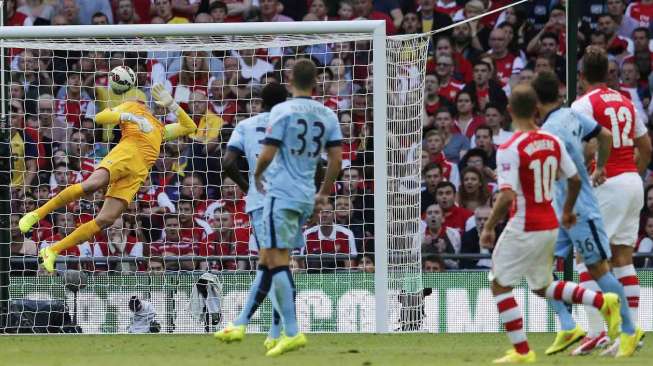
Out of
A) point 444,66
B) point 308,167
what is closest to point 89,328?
point 308,167

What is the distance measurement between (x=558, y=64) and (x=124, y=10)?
547cm

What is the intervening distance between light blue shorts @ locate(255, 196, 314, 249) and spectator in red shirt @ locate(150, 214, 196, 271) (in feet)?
16.2

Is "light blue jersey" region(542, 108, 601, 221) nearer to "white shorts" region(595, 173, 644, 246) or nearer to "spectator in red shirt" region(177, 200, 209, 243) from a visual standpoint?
"white shorts" region(595, 173, 644, 246)

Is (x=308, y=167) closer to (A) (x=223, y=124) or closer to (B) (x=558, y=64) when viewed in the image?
(A) (x=223, y=124)

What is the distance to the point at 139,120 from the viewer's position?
13297 millimetres

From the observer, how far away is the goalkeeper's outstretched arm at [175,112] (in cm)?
1285

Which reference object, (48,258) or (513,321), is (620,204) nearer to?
(513,321)

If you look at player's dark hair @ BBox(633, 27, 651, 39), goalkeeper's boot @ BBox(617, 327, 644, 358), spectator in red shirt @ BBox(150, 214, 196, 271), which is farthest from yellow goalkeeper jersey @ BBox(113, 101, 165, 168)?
player's dark hair @ BBox(633, 27, 651, 39)

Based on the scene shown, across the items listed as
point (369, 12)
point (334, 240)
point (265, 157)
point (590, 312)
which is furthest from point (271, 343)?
point (369, 12)

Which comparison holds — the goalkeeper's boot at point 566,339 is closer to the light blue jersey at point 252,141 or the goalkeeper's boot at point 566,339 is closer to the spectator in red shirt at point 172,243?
the light blue jersey at point 252,141

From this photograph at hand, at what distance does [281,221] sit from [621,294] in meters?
2.47

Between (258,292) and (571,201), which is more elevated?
(571,201)

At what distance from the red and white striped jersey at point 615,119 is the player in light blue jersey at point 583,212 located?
0.35 m

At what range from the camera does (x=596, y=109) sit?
1017cm
